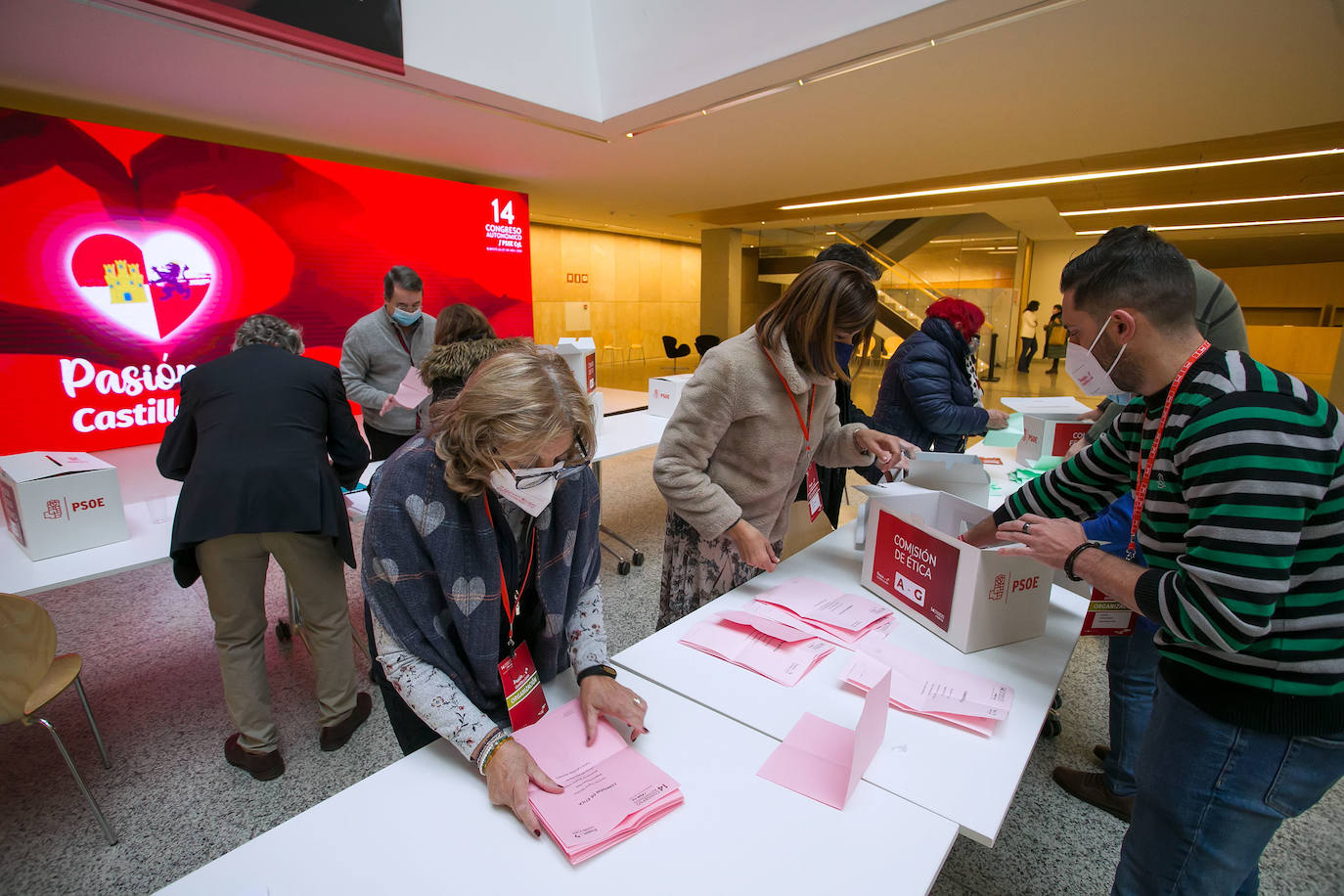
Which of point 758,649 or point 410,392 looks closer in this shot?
point 758,649

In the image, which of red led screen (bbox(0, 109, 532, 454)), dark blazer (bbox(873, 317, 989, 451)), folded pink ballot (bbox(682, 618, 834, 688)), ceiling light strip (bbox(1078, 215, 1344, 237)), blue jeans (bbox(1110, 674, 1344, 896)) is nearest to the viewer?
blue jeans (bbox(1110, 674, 1344, 896))

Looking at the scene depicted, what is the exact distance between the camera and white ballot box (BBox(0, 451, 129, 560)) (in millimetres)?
1910

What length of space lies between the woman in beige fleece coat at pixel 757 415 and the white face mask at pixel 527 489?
559 mm

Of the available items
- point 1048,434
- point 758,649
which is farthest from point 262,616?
point 1048,434

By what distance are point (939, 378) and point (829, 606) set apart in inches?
54.7

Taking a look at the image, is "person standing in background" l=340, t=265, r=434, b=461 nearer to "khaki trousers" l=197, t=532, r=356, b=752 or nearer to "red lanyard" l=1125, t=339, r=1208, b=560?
"khaki trousers" l=197, t=532, r=356, b=752

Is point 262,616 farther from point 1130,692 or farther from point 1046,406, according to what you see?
point 1046,406

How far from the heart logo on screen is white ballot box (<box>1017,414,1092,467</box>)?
18.9 ft

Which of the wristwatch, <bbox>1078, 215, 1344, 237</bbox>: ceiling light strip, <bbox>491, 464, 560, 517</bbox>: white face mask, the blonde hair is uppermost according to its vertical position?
<bbox>1078, 215, 1344, 237</bbox>: ceiling light strip

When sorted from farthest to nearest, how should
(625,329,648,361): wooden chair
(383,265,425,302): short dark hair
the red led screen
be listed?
1. (625,329,648,361): wooden chair
2. the red led screen
3. (383,265,425,302): short dark hair

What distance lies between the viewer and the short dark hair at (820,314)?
147 cm

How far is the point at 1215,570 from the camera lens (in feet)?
2.80

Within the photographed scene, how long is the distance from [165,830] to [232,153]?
4.96m

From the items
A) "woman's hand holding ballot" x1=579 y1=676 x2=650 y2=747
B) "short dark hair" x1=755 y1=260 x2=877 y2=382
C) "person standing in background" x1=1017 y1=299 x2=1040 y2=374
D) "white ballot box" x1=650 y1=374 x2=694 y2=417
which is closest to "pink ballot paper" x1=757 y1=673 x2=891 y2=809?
"woman's hand holding ballot" x1=579 y1=676 x2=650 y2=747
